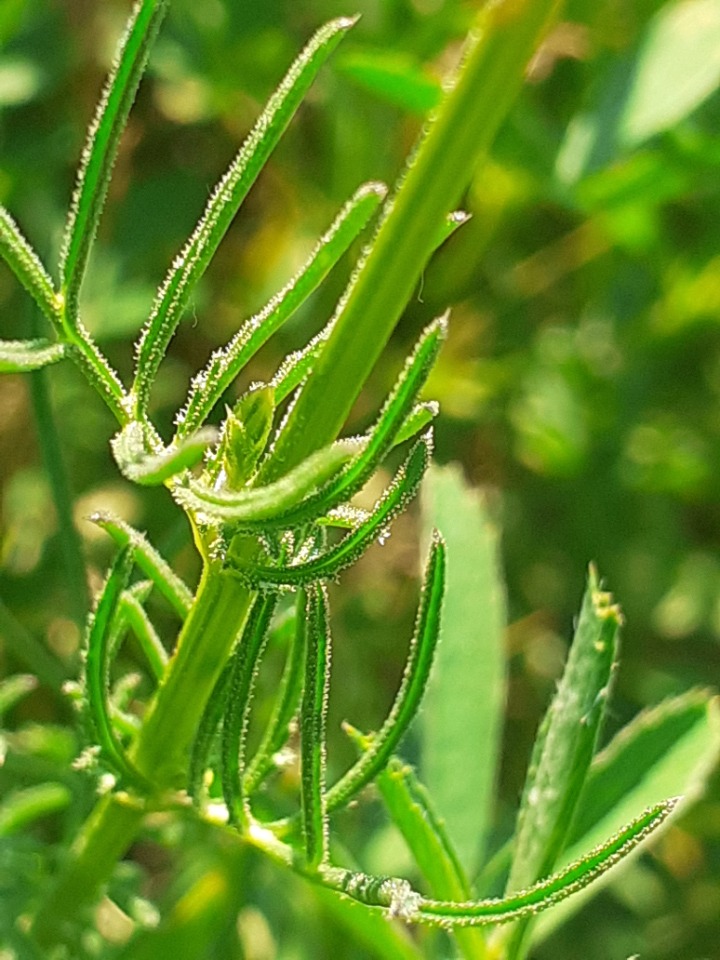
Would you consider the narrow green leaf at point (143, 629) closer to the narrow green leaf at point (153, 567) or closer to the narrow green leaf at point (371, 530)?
the narrow green leaf at point (153, 567)

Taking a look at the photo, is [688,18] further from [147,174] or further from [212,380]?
[212,380]

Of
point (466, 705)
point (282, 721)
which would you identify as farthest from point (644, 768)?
point (282, 721)

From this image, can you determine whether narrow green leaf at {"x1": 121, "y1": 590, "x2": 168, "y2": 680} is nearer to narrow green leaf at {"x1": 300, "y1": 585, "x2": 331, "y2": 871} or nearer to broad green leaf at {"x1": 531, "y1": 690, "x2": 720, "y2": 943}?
narrow green leaf at {"x1": 300, "y1": 585, "x2": 331, "y2": 871}

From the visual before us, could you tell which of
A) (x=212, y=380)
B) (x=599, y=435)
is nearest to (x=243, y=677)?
(x=212, y=380)

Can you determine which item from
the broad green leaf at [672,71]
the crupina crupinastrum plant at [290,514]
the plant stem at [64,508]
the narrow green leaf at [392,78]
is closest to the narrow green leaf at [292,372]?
the crupina crupinastrum plant at [290,514]

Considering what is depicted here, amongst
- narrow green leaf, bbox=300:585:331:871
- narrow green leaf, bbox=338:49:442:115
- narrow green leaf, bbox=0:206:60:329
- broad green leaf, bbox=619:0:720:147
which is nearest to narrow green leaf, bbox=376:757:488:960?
narrow green leaf, bbox=300:585:331:871

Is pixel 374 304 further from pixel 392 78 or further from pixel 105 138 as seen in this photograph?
pixel 392 78

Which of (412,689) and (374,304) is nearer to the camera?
(374,304)
